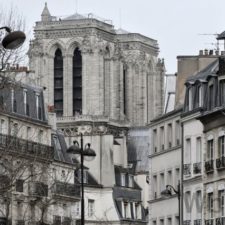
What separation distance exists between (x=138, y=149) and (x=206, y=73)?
→ 109 meters

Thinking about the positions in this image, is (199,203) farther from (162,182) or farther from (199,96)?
(162,182)

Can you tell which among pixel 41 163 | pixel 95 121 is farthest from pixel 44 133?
pixel 95 121

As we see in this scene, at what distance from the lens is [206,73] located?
7481cm

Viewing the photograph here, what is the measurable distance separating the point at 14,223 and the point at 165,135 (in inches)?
699

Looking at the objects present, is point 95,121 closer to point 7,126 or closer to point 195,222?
point 7,126

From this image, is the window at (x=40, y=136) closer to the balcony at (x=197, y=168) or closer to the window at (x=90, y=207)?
the window at (x=90, y=207)

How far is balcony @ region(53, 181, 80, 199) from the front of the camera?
102062 millimetres

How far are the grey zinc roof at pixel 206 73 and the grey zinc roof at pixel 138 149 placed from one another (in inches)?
3616

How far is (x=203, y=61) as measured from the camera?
83188mm

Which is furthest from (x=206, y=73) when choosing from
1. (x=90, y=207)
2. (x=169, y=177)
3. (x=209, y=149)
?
(x=90, y=207)

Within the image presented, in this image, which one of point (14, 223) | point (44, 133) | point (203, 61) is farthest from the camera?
point (44, 133)

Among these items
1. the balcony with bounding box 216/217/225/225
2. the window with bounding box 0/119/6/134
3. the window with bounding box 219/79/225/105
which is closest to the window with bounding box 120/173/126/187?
the window with bounding box 0/119/6/134

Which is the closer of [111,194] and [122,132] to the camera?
[111,194]

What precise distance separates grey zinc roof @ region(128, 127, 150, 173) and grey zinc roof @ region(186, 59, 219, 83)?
91858 mm
